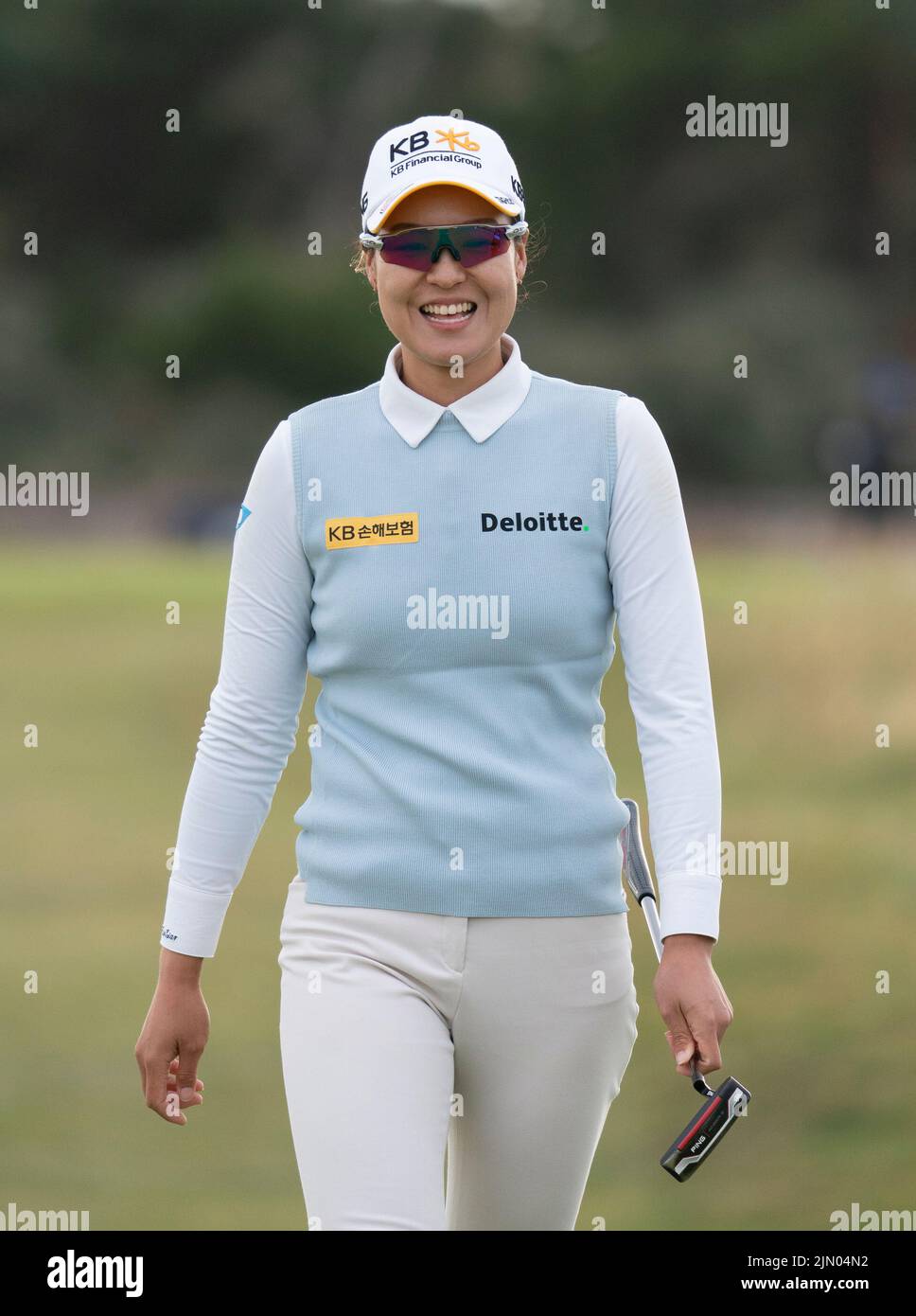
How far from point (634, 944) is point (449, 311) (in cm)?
514

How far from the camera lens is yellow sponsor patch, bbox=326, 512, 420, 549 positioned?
2.79m

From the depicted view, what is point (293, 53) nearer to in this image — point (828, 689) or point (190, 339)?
point (190, 339)

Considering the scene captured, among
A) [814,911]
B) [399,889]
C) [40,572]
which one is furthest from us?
[40,572]

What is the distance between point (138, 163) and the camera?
122 ft

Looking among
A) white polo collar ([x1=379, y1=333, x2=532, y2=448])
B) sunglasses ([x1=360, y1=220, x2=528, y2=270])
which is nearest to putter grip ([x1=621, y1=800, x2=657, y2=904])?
white polo collar ([x1=379, y1=333, x2=532, y2=448])

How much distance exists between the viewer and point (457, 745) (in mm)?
2725

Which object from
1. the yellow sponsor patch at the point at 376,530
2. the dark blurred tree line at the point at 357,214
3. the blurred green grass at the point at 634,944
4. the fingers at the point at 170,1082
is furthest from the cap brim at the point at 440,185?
the dark blurred tree line at the point at 357,214

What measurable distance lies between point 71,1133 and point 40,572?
17.2 m

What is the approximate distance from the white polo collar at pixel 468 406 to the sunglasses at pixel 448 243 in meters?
0.12

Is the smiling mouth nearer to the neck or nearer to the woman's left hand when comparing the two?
the neck

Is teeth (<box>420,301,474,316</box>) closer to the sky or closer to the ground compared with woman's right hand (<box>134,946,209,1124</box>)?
closer to the sky

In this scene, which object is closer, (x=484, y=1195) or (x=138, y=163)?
(x=484, y=1195)

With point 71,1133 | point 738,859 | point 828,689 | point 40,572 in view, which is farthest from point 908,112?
point 71,1133

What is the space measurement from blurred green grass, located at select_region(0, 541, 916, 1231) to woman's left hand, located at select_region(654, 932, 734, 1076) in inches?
87.9
